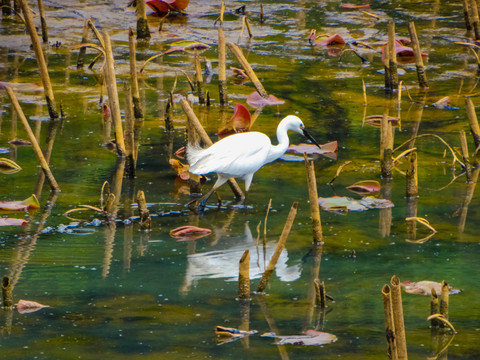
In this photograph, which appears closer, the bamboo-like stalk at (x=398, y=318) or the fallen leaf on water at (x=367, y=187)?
the bamboo-like stalk at (x=398, y=318)

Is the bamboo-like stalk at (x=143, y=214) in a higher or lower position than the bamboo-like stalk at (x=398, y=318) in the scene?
lower

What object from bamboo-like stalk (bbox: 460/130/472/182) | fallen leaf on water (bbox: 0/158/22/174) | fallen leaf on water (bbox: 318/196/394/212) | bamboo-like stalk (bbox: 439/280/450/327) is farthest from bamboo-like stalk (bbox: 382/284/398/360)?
fallen leaf on water (bbox: 0/158/22/174)

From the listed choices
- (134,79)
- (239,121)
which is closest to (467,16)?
(239,121)

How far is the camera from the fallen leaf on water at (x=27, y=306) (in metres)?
5.45

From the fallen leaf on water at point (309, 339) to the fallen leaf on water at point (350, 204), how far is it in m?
2.32

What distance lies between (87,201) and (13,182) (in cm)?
89

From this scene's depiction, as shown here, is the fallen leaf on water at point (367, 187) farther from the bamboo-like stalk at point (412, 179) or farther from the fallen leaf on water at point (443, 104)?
the fallen leaf on water at point (443, 104)

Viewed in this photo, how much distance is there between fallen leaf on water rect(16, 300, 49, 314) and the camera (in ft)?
17.9

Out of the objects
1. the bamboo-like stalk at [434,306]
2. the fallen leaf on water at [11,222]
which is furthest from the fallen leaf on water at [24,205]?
the bamboo-like stalk at [434,306]

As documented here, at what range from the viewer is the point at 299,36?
1384cm

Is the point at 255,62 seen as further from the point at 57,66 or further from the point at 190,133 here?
the point at 190,133

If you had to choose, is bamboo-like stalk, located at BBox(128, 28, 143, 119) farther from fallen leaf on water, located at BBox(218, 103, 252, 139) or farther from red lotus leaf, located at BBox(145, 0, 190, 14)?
red lotus leaf, located at BBox(145, 0, 190, 14)

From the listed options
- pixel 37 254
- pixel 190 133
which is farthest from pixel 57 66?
pixel 37 254

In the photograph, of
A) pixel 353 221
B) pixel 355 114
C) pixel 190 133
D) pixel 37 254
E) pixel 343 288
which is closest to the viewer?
pixel 343 288
